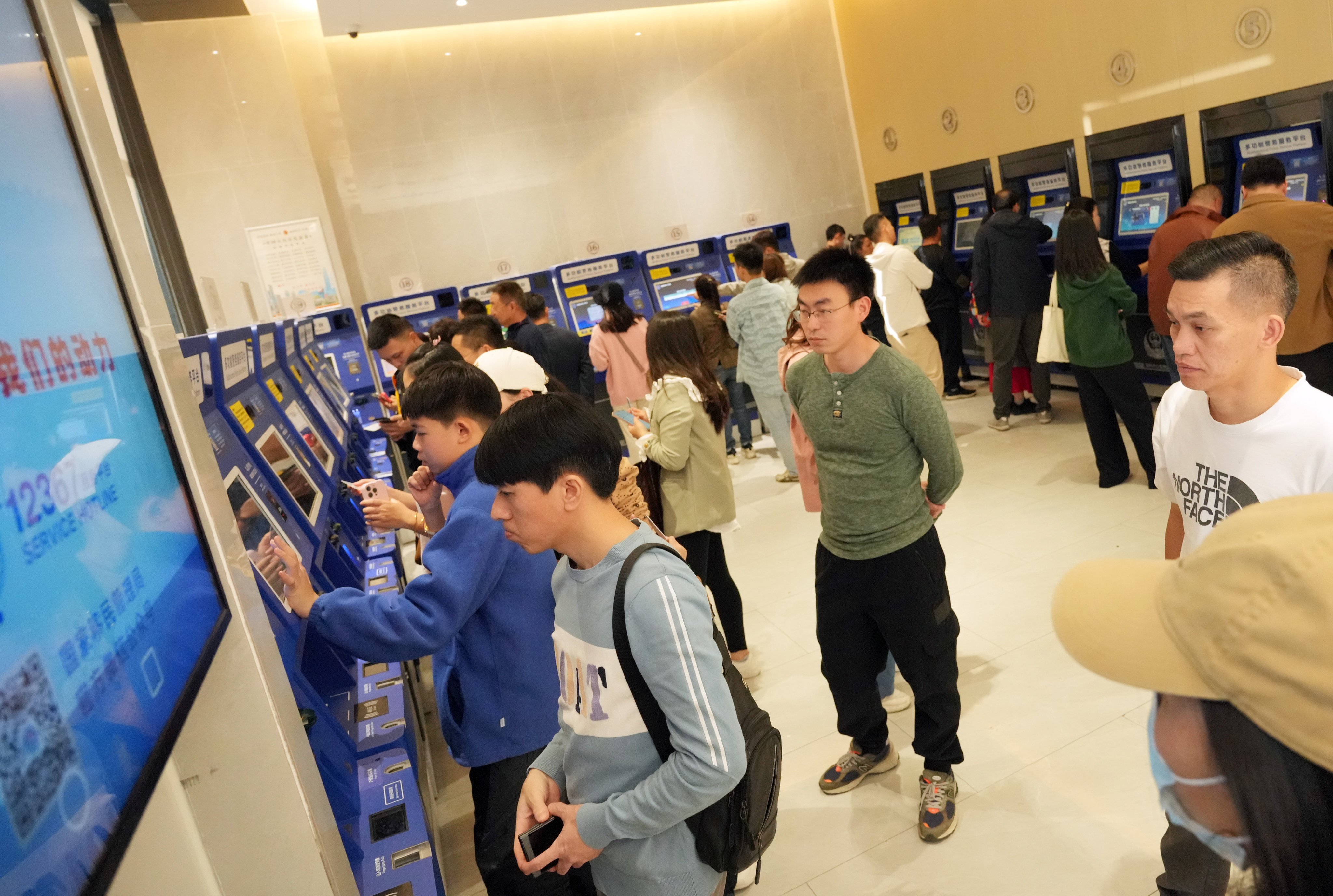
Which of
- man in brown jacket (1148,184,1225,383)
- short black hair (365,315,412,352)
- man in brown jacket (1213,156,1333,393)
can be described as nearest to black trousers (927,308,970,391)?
man in brown jacket (1148,184,1225,383)

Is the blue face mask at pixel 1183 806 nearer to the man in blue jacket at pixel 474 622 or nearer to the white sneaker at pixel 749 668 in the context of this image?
the man in blue jacket at pixel 474 622

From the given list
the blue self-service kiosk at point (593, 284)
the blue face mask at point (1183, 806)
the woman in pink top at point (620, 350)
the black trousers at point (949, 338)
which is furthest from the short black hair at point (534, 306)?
the blue face mask at point (1183, 806)

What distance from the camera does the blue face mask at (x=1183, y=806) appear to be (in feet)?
2.23

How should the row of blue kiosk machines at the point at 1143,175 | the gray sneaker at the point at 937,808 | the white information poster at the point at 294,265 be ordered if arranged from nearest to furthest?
the gray sneaker at the point at 937,808 < the row of blue kiosk machines at the point at 1143,175 < the white information poster at the point at 294,265

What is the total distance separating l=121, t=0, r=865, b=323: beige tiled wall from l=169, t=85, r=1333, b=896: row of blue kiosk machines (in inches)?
35.1

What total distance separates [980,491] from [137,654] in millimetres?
4838

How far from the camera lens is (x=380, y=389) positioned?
777 cm

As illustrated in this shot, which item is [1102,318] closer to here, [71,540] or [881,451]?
[881,451]

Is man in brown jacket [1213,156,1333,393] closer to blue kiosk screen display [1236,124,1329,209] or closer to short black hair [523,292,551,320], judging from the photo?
blue kiosk screen display [1236,124,1329,209]

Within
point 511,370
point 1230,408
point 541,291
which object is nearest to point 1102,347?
point 1230,408

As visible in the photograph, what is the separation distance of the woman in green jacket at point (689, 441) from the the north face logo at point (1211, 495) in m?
1.70

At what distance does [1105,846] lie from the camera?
7.65 ft

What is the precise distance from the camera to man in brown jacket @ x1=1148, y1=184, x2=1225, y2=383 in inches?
182

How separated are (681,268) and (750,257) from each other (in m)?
2.94
